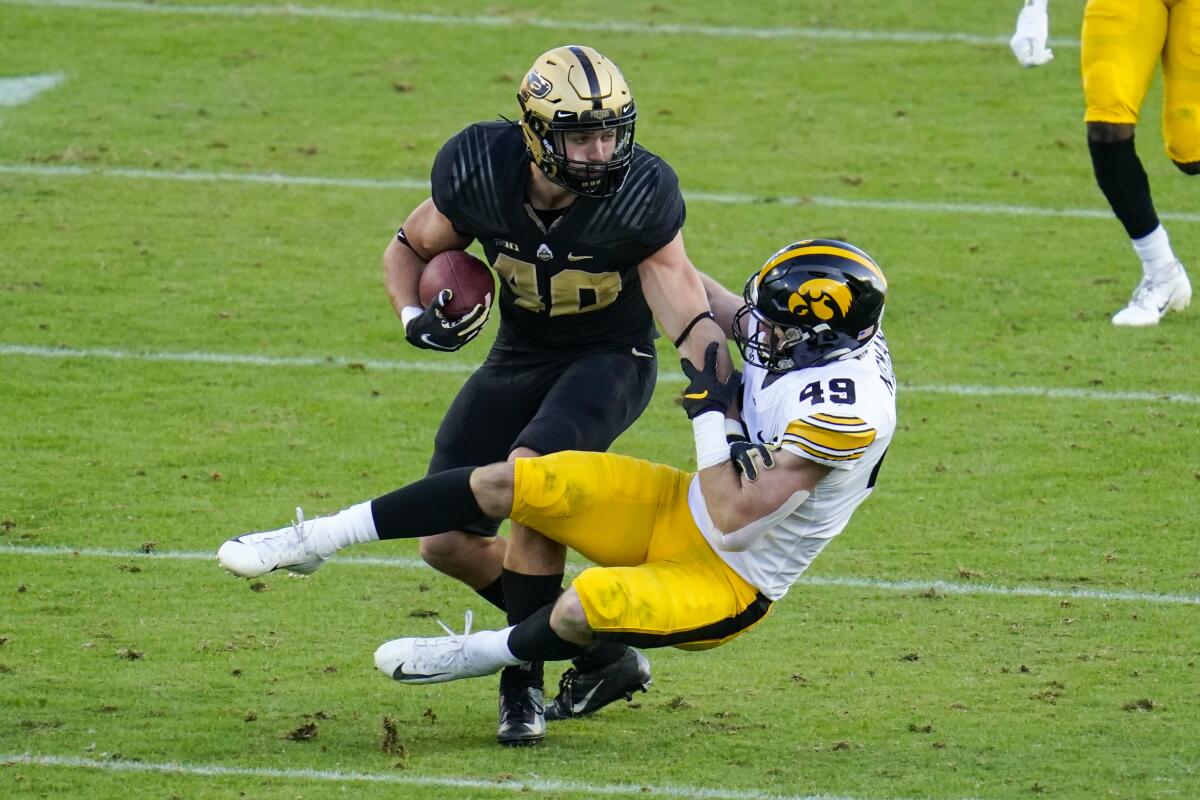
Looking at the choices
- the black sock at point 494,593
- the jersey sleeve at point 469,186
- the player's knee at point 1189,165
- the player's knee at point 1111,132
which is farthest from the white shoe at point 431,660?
the player's knee at point 1189,165

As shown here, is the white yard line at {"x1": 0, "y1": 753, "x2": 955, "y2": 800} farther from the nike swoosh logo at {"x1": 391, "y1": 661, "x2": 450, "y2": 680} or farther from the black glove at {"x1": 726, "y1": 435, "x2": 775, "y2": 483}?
the black glove at {"x1": 726, "y1": 435, "x2": 775, "y2": 483}

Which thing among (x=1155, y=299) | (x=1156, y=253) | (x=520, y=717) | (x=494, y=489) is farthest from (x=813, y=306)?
(x=1155, y=299)

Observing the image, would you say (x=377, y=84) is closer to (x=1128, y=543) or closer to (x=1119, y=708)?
(x=1128, y=543)

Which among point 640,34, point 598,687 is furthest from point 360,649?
point 640,34

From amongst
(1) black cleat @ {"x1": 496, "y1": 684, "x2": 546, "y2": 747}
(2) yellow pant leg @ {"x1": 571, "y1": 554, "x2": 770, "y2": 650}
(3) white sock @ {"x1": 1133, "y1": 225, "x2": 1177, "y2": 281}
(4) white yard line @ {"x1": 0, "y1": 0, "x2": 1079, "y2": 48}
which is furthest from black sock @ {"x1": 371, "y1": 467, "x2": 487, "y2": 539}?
(4) white yard line @ {"x1": 0, "y1": 0, "x2": 1079, "y2": 48}

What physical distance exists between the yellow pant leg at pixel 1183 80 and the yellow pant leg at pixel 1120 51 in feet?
0.16

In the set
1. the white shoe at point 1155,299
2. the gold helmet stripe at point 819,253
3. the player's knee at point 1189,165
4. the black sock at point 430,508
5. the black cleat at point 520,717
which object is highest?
the gold helmet stripe at point 819,253

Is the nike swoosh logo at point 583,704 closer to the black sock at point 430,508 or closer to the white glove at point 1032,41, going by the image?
the black sock at point 430,508

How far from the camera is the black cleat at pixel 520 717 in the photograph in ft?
14.3

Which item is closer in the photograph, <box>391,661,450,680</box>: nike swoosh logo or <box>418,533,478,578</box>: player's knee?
<box>391,661,450,680</box>: nike swoosh logo

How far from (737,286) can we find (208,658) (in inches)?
140

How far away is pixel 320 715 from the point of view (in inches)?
175

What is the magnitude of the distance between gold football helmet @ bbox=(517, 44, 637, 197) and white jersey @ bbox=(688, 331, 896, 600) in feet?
1.98

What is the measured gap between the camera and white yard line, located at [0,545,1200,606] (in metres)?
5.32
